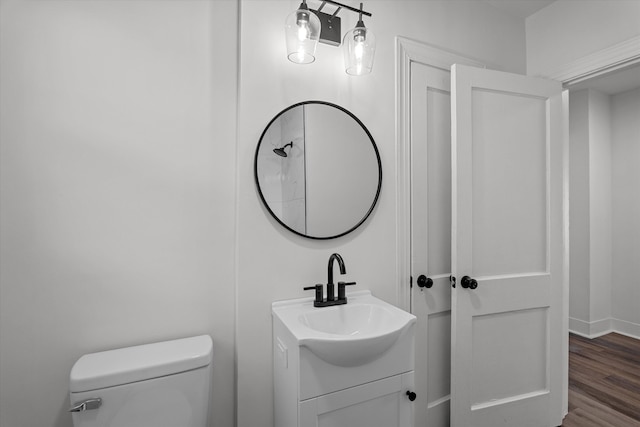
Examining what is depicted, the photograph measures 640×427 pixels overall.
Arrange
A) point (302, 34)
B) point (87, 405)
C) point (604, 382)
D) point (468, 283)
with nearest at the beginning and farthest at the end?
1. point (87, 405)
2. point (302, 34)
3. point (468, 283)
4. point (604, 382)

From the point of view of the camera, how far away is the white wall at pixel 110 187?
1.14 m

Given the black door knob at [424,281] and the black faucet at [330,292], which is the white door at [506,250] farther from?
the black faucet at [330,292]

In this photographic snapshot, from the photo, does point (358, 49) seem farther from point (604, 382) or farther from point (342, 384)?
point (604, 382)

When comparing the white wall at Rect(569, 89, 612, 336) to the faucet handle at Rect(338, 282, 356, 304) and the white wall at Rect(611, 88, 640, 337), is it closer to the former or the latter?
the white wall at Rect(611, 88, 640, 337)

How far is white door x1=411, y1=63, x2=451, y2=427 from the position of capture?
5.74ft

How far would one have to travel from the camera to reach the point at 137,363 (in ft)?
3.65

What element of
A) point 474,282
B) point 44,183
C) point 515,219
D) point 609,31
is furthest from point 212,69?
point 609,31

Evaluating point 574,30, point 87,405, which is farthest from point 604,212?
point 87,405

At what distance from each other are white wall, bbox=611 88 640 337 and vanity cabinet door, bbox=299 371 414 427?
3.59 m

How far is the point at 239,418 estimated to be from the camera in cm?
137

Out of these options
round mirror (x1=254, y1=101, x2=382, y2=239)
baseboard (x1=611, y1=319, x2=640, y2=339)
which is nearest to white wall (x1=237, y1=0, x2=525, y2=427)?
round mirror (x1=254, y1=101, x2=382, y2=239)

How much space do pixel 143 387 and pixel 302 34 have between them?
1.43m

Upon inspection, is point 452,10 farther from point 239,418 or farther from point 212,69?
point 239,418

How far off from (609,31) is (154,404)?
8.99 ft
